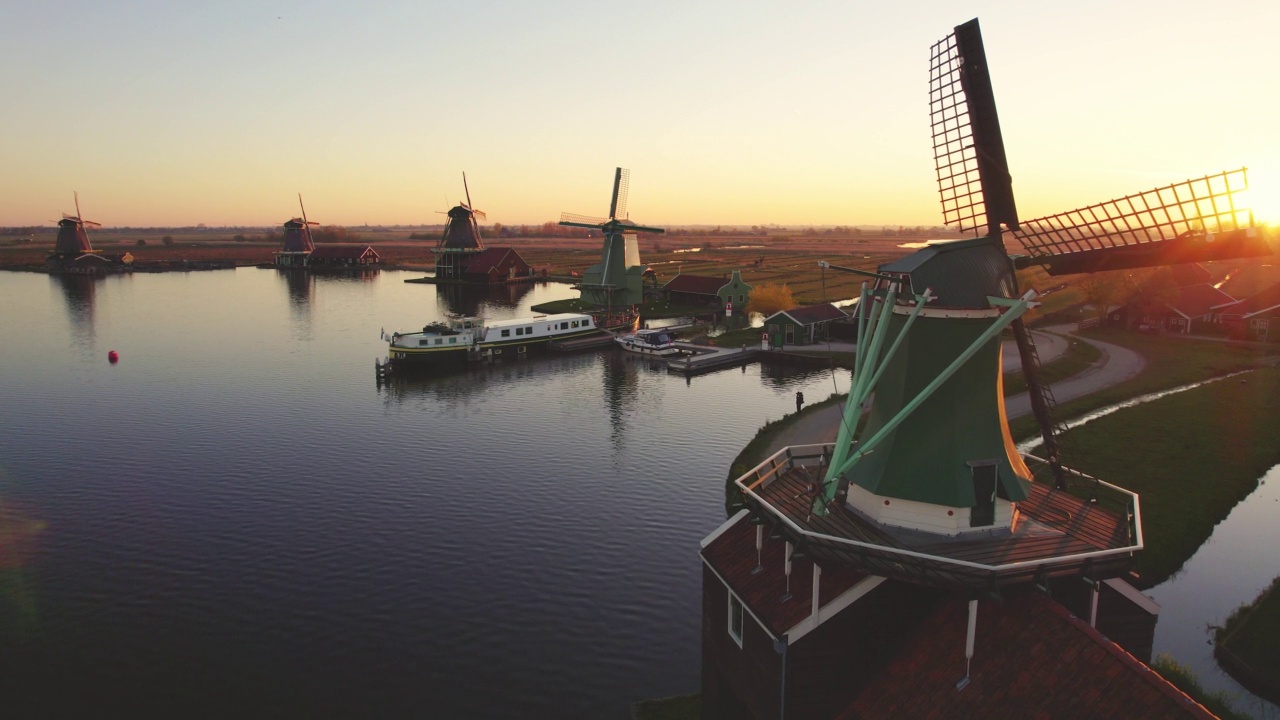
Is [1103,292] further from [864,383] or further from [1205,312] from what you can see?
[864,383]

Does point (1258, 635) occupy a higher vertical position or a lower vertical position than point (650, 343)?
lower

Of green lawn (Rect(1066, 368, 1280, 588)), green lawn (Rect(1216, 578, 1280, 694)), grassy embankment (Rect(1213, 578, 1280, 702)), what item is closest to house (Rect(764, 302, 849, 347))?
green lawn (Rect(1066, 368, 1280, 588))

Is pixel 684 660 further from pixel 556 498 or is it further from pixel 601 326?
pixel 601 326

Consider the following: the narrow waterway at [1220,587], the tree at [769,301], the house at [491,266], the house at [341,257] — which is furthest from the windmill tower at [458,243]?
the narrow waterway at [1220,587]

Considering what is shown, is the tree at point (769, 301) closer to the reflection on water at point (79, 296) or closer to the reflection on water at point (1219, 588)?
the reflection on water at point (1219, 588)

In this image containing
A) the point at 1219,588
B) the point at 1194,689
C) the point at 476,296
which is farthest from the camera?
the point at 476,296

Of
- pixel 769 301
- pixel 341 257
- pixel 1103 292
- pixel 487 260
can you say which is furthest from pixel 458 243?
pixel 1103 292
